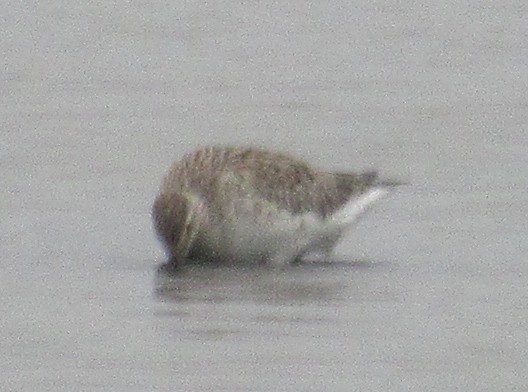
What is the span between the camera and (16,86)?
22.2 metres

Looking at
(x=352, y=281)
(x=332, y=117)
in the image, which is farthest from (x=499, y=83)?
(x=352, y=281)

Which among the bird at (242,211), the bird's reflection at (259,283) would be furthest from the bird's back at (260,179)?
the bird's reflection at (259,283)

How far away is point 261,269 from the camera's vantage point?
15891 millimetres

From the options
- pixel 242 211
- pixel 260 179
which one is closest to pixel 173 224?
pixel 242 211

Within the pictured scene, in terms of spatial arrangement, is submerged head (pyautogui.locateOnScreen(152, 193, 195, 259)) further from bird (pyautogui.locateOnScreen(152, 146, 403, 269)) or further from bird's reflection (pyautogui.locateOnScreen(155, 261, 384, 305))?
bird's reflection (pyautogui.locateOnScreen(155, 261, 384, 305))

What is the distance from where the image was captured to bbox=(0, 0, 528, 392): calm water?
12.9m

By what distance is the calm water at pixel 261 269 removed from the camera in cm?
1295

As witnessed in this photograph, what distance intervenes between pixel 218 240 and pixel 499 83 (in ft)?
24.5

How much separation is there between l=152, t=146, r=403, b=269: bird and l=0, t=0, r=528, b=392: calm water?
242mm

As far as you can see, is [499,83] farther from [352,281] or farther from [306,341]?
[306,341]

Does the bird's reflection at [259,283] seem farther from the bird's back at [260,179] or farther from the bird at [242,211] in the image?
the bird's back at [260,179]

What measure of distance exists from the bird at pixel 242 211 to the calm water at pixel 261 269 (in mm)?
242

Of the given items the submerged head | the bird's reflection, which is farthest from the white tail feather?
the submerged head

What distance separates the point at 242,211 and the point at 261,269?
41 cm
